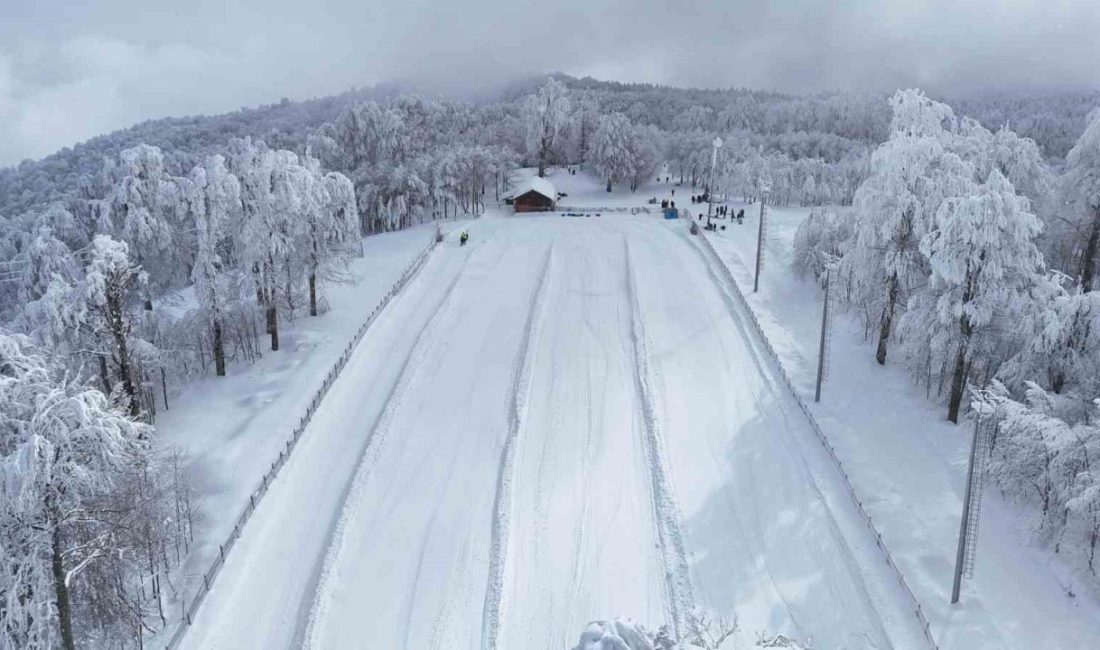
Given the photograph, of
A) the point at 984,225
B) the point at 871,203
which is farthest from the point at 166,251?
the point at 984,225

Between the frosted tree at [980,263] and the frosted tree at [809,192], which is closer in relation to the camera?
the frosted tree at [980,263]

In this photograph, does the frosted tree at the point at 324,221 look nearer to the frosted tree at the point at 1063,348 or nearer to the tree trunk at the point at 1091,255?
the frosted tree at the point at 1063,348

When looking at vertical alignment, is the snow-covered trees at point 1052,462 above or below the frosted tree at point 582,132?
below

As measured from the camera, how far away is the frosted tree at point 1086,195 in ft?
135

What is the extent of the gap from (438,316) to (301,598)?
76.6ft

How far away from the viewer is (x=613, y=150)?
95562mm

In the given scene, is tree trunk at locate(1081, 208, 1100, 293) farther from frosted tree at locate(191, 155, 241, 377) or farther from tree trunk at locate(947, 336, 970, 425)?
frosted tree at locate(191, 155, 241, 377)

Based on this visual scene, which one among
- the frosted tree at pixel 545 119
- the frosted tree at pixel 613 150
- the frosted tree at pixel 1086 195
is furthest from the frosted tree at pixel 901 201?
the frosted tree at pixel 545 119

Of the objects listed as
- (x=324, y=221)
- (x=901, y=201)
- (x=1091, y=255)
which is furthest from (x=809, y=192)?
(x=324, y=221)

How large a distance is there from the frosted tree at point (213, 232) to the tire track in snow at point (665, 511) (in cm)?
2162

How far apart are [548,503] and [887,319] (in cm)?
2060

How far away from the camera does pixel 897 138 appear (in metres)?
38.0

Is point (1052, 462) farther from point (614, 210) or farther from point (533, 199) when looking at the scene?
point (533, 199)

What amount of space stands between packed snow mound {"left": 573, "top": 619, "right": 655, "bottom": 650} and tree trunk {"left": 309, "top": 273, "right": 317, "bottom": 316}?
37989mm
